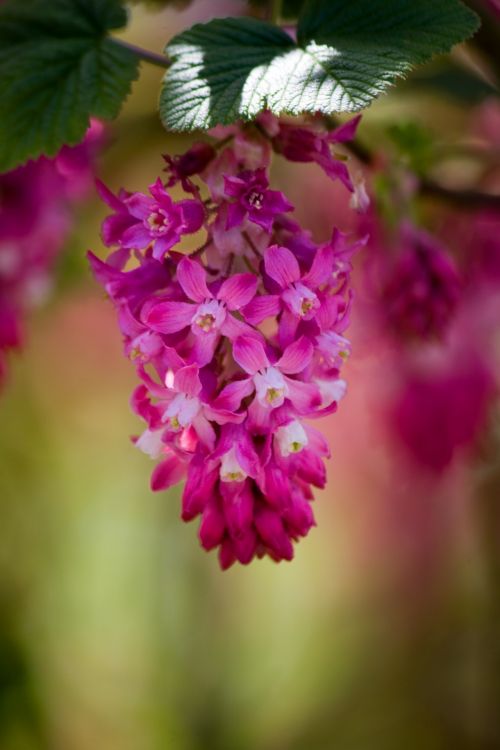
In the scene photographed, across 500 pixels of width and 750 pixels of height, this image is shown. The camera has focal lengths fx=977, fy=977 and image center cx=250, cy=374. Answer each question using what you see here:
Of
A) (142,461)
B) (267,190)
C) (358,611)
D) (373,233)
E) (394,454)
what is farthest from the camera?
(358,611)

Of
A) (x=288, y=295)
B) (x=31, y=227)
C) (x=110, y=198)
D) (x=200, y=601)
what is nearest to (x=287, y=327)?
(x=288, y=295)

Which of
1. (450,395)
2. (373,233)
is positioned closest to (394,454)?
(450,395)

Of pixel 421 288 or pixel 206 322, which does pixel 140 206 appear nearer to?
pixel 206 322

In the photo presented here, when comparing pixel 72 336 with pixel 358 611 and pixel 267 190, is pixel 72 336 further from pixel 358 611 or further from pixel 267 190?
pixel 267 190

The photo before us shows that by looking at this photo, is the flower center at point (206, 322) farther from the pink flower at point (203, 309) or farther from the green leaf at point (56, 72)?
the green leaf at point (56, 72)

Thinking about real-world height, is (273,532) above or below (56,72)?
below

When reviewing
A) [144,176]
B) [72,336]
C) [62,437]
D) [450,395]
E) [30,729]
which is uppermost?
[450,395]

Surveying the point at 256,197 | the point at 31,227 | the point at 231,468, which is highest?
the point at 256,197

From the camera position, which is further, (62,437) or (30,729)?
(62,437)
